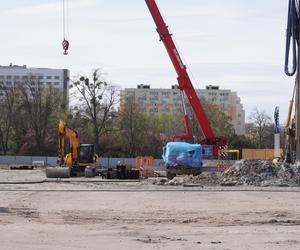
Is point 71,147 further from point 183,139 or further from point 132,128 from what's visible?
point 132,128

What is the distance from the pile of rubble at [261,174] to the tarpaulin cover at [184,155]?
4292 mm

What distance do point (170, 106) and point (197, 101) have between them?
122083mm

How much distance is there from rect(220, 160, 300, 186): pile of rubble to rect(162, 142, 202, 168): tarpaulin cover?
4.29 m

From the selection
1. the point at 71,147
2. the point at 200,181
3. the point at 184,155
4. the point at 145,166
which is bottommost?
the point at 200,181

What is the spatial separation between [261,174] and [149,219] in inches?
795

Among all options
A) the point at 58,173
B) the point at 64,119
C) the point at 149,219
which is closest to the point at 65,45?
the point at 58,173

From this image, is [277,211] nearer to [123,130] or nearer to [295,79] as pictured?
[295,79]

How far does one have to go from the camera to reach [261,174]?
3894 centimetres

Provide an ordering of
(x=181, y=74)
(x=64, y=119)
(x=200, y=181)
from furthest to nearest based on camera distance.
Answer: (x=64, y=119) < (x=181, y=74) < (x=200, y=181)

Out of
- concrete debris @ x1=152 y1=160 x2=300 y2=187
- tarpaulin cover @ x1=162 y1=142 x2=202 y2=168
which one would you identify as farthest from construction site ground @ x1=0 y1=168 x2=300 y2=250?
tarpaulin cover @ x1=162 y1=142 x2=202 y2=168

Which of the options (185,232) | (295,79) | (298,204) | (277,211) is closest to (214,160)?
(295,79)

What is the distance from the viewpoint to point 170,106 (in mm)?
171375

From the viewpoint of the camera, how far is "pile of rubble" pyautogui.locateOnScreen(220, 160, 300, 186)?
125 feet

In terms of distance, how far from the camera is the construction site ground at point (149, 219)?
1439cm
